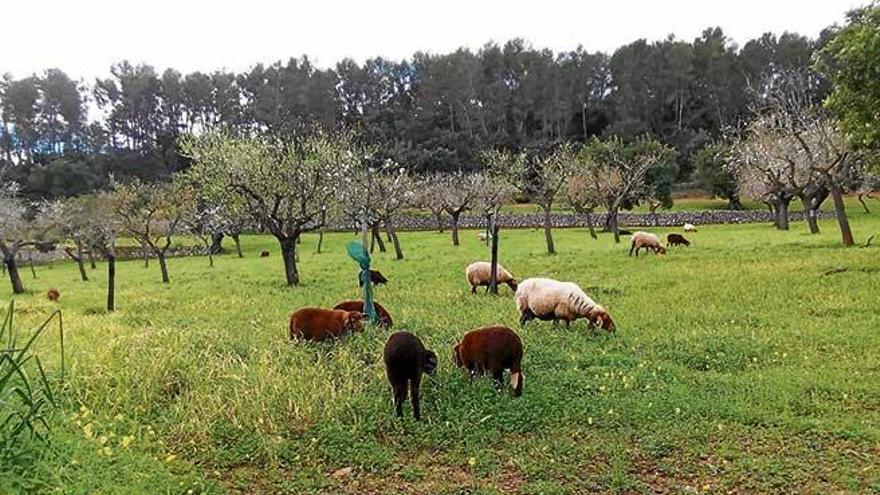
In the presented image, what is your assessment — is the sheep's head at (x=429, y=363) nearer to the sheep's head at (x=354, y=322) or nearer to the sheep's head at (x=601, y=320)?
the sheep's head at (x=354, y=322)

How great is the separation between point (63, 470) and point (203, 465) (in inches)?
66.6

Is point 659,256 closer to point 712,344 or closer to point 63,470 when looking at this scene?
point 712,344

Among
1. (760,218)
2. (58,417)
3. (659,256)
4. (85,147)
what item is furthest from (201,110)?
(58,417)

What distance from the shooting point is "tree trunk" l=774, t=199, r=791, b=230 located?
38934 millimetres

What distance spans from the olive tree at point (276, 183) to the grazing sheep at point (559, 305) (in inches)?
497

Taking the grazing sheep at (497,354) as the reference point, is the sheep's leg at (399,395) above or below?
below

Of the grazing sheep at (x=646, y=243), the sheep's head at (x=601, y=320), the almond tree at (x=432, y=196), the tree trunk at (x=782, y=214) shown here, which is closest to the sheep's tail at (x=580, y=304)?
the sheep's head at (x=601, y=320)

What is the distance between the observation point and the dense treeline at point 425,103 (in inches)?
2933

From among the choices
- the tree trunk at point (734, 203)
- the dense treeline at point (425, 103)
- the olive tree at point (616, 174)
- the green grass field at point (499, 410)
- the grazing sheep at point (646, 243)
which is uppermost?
the dense treeline at point (425, 103)

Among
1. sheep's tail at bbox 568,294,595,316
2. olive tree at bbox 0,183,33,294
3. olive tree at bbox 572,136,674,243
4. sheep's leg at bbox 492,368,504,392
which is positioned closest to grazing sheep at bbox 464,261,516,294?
sheep's tail at bbox 568,294,595,316

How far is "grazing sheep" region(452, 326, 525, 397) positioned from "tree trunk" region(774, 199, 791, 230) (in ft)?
117

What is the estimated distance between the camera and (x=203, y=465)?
7059 mm

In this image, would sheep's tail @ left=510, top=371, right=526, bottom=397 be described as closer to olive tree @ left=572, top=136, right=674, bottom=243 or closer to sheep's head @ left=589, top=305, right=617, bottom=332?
sheep's head @ left=589, top=305, right=617, bottom=332

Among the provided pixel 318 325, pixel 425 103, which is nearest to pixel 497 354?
pixel 318 325
